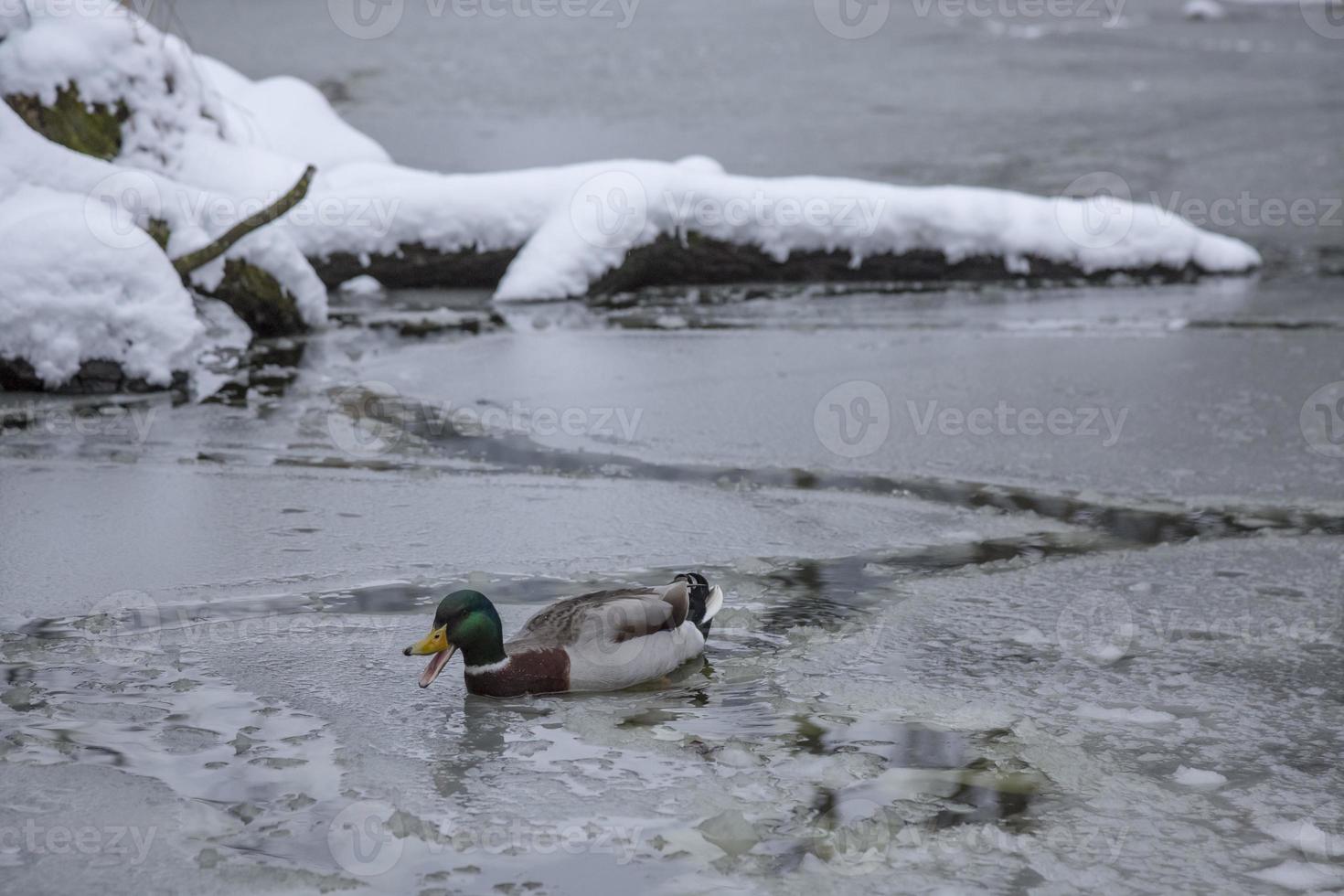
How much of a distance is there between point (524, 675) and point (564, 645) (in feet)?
0.39

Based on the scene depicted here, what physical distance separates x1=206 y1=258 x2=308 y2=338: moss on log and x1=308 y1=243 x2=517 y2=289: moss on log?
1.40 meters

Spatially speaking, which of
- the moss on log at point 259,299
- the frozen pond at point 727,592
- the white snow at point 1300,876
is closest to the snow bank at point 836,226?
the frozen pond at point 727,592

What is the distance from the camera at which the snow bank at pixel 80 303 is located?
246 inches

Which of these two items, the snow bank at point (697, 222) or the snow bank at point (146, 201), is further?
the snow bank at point (697, 222)

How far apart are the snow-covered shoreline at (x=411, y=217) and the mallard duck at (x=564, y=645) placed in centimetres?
360

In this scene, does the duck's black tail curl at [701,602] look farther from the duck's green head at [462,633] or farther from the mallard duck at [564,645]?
the duck's green head at [462,633]

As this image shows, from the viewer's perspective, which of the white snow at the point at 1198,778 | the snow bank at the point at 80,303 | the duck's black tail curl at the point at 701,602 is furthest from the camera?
the snow bank at the point at 80,303

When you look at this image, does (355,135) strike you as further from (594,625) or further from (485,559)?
(594,625)

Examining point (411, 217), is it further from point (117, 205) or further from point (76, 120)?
point (117, 205)

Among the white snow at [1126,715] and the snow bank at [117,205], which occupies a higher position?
the snow bank at [117,205]

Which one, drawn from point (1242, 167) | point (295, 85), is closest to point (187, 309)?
point (295, 85)

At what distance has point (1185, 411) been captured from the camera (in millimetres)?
6266

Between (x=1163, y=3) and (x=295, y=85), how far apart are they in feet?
47.0

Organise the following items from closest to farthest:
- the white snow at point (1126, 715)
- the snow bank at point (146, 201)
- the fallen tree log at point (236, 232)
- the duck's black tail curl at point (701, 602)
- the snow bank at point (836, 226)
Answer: the white snow at point (1126, 715) → the duck's black tail curl at point (701, 602) → the snow bank at point (146, 201) → the fallen tree log at point (236, 232) → the snow bank at point (836, 226)
